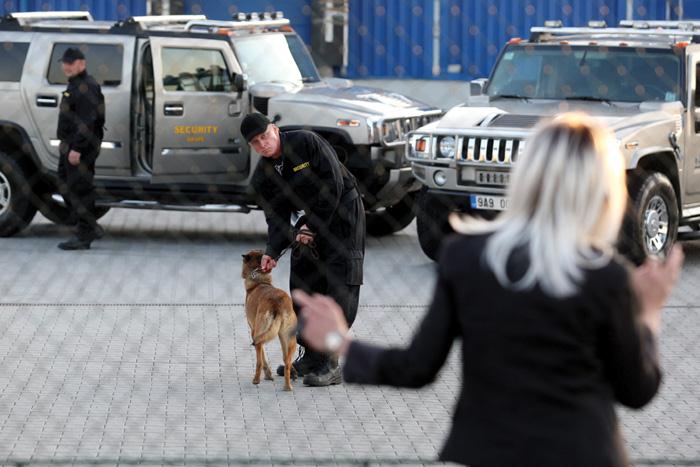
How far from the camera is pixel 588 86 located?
12047 mm

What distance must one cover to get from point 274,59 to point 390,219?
1.81m

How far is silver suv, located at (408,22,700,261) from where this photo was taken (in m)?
11.2

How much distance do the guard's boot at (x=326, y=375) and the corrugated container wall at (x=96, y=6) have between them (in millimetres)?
13572

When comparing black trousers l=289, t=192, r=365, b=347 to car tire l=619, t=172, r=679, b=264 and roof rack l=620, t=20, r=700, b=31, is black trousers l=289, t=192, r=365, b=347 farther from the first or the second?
roof rack l=620, t=20, r=700, b=31

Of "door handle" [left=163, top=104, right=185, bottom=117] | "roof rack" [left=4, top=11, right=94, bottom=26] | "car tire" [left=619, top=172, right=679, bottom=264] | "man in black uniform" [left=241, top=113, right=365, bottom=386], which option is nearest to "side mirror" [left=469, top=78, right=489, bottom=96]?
"car tire" [left=619, top=172, right=679, bottom=264]

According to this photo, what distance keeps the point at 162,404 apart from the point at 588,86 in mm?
5762

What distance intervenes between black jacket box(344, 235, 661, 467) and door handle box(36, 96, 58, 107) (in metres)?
10.2

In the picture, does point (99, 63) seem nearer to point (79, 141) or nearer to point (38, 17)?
point (79, 141)

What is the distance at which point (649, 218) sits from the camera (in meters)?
11.5

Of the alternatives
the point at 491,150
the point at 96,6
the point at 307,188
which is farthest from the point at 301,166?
the point at 96,6

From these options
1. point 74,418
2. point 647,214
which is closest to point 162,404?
point 74,418

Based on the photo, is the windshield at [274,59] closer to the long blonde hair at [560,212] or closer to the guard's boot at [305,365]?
the guard's boot at [305,365]

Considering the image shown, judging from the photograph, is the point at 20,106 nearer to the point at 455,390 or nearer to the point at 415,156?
the point at 415,156

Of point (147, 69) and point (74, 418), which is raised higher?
point (147, 69)
